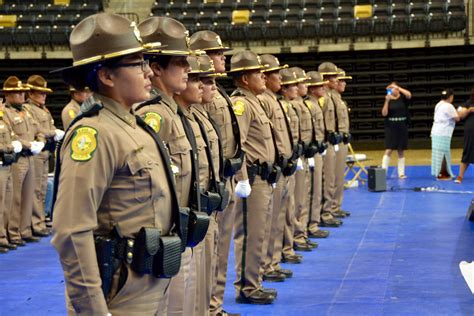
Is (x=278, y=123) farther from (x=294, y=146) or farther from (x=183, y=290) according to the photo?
(x=183, y=290)

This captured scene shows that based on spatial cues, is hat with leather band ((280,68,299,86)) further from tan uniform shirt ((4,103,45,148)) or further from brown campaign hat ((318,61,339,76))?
tan uniform shirt ((4,103,45,148))

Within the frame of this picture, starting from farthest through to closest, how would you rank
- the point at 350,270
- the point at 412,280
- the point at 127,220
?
the point at 350,270, the point at 412,280, the point at 127,220

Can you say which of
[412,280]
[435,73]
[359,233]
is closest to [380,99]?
[435,73]

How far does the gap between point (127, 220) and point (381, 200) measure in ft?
37.4

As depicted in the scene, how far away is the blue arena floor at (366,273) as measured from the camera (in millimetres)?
7221

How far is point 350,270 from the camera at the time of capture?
8805mm

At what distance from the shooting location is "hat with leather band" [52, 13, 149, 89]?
133 inches

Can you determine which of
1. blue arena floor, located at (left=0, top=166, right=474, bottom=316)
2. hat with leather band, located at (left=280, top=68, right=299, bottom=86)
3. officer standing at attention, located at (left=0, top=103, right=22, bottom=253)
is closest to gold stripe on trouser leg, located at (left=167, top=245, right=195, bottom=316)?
blue arena floor, located at (left=0, top=166, right=474, bottom=316)

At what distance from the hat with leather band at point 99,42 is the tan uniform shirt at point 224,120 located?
10.6 ft

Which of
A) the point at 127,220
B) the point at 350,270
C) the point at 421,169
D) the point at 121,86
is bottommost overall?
the point at 421,169

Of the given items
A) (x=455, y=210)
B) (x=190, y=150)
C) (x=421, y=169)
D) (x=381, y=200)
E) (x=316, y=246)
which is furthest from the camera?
(x=421, y=169)

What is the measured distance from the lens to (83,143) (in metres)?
3.23

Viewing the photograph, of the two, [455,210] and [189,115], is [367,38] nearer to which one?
[455,210]

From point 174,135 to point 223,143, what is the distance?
2.13 metres
